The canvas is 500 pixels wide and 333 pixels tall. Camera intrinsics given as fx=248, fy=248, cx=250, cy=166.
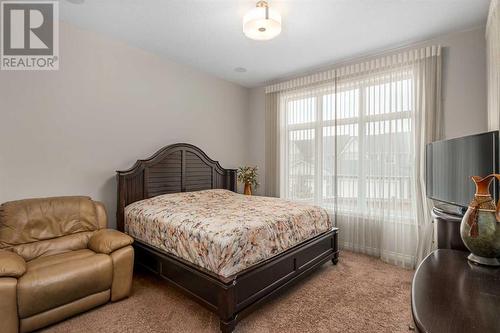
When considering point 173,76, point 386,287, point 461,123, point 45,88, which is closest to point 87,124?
point 45,88

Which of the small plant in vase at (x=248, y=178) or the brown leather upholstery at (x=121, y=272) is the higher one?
the small plant in vase at (x=248, y=178)

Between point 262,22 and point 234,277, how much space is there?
228cm

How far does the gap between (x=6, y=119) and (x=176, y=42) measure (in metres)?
2.05

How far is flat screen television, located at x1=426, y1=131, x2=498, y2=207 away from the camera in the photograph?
5.83ft

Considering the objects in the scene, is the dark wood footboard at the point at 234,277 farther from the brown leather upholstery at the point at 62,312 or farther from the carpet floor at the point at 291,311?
the brown leather upholstery at the point at 62,312

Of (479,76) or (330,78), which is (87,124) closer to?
(330,78)

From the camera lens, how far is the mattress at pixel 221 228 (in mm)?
2037

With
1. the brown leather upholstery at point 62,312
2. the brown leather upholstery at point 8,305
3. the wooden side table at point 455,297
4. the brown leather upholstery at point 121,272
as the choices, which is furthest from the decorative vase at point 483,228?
the brown leather upholstery at point 8,305

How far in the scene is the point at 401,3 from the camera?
8.06ft

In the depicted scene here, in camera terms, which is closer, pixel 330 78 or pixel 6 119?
pixel 6 119

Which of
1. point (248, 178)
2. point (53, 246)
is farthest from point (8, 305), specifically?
point (248, 178)

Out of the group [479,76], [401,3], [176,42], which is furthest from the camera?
[176,42]

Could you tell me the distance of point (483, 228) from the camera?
134cm

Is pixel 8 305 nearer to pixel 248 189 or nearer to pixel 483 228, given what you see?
pixel 483 228
